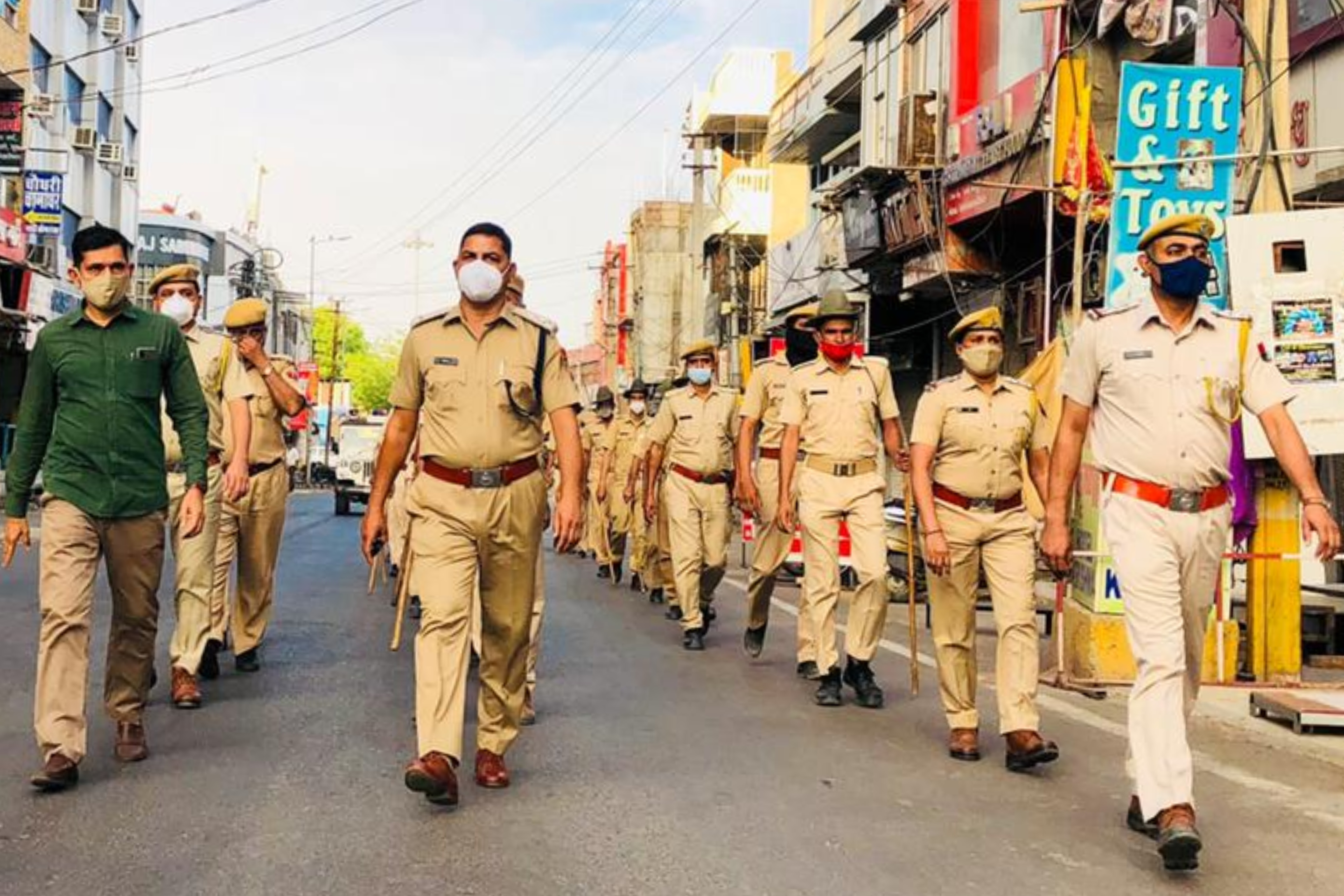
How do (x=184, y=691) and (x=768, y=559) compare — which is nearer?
(x=184, y=691)

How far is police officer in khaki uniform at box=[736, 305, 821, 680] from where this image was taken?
901 cm

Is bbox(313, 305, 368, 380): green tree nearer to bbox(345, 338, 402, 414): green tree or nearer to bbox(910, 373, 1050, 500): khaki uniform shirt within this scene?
bbox(345, 338, 402, 414): green tree

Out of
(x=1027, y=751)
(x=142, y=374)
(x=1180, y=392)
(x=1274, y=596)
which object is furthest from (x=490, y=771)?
(x=1274, y=596)

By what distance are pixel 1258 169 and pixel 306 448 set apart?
57.0 m

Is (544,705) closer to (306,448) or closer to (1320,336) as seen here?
(1320,336)

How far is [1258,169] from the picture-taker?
9328 millimetres

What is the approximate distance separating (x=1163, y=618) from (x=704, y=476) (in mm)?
6192

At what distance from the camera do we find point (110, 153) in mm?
42125

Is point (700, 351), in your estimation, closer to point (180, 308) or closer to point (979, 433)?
point (180, 308)

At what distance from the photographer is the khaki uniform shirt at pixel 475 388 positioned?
5832 mm

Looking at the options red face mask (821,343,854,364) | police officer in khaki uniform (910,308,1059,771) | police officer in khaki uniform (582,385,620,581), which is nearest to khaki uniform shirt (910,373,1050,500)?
police officer in khaki uniform (910,308,1059,771)

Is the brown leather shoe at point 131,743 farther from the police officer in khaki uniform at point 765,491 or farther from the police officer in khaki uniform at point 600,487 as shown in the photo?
the police officer in khaki uniform at point 600,487

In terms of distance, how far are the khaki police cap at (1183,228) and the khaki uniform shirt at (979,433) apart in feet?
5.44

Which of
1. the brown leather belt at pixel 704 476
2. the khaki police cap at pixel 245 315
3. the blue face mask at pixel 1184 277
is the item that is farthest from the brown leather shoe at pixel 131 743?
the brown leather belt at pixel 704 476
